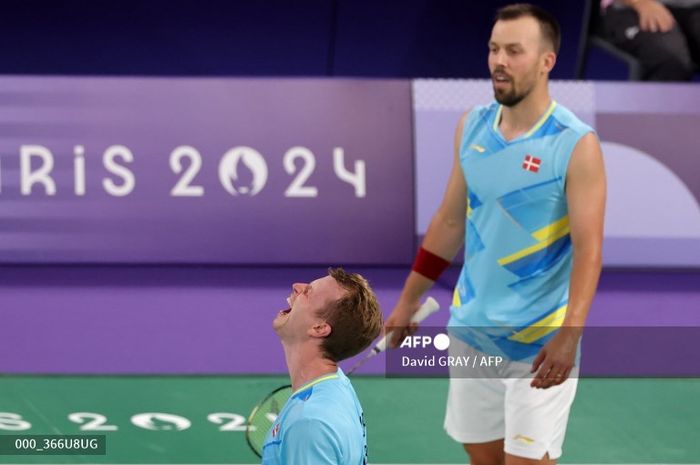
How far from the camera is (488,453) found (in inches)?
187

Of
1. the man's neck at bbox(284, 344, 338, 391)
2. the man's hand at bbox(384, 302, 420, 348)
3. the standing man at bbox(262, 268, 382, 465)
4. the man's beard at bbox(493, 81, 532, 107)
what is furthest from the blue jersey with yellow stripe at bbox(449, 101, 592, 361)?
the man's neck at bbox(284, 344, 338, 391)

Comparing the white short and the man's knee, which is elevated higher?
the white short

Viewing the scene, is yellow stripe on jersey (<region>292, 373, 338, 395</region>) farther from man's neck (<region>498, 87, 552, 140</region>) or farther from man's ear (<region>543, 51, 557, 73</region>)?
man's ear (<region>543, 51, 557, 73</region>)

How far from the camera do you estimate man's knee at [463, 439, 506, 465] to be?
4.73 m

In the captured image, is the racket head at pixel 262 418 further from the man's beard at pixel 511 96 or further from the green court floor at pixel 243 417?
the green court floor at pixel 243 417

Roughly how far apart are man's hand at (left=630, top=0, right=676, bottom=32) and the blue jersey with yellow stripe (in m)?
5.51

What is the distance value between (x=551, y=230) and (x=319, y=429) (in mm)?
1726

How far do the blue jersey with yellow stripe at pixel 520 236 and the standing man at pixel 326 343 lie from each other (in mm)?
1197

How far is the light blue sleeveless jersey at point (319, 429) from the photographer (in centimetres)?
308

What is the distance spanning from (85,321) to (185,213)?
127 centimetres

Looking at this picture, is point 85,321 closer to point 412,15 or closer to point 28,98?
point 28,98

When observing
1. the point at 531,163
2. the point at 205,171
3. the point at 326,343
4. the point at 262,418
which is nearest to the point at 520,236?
the point at 531,163

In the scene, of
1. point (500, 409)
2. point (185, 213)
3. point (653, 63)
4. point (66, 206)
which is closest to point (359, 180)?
point (185, 213)

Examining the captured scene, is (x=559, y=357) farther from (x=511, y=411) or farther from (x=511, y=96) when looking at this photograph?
(x=511, y=96)
